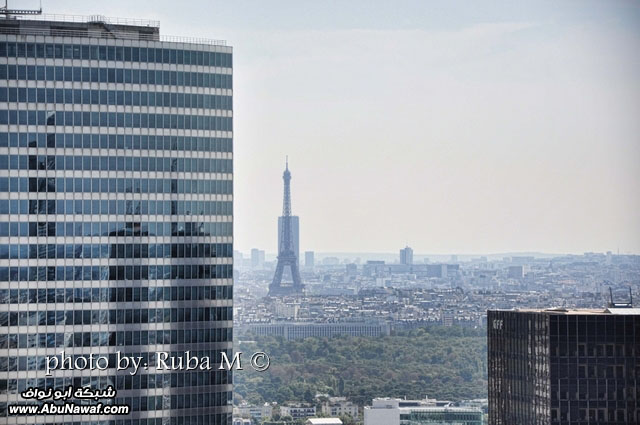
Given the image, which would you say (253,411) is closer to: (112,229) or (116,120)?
(112,229)

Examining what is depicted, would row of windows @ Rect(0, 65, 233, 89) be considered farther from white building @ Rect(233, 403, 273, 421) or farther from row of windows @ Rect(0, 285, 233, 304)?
white building @ Rect(233, 403, 273, 421)

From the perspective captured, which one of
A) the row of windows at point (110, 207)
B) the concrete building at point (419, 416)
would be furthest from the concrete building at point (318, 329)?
the row of windows at point (110, 207)

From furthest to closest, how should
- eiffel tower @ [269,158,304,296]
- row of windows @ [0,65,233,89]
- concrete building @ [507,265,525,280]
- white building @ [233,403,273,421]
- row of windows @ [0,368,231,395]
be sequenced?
eiffel tower @ [269,158,304,296]
concrete building @ [507,265,525,280]
white building @ [233,403,273,421]
row of windows @ [0,65,233,89]
row of windows @ [0,368,231,395]

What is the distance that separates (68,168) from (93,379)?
7.52 metres

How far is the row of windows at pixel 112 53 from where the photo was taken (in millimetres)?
36844

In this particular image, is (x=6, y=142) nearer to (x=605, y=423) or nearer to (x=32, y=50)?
(x=32, y=50)

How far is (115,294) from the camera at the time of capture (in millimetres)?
37250

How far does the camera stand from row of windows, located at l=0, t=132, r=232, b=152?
3684 centimetres

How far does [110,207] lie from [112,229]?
79 centimetres

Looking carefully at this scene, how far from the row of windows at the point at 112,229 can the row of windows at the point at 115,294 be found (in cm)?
153

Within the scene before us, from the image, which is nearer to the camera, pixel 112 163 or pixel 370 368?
pixel 112 163

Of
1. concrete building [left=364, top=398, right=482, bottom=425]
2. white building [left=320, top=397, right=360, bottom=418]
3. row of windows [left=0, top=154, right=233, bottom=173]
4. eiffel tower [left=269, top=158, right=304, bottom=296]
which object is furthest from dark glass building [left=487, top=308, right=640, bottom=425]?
eiffel tower [left=269, top=158, right=304, bottom=296]

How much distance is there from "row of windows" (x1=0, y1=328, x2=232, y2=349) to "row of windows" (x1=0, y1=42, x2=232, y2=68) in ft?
32.2

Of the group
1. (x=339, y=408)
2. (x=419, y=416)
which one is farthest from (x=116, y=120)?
(x=339, y=408)
